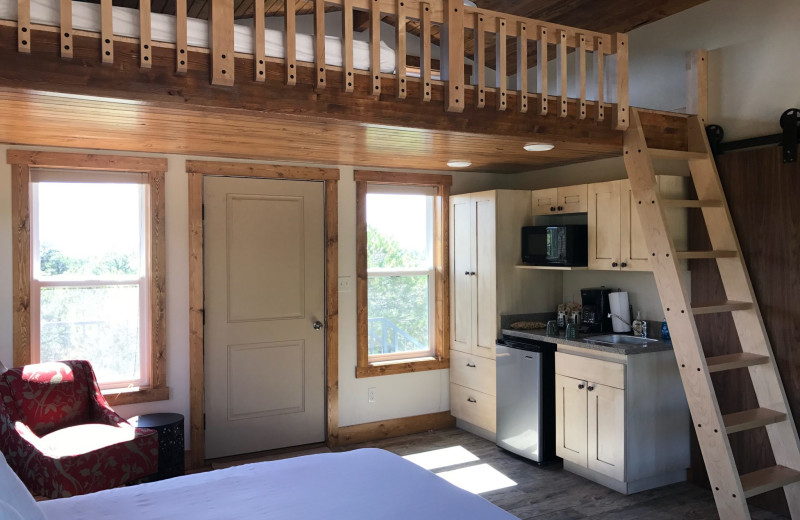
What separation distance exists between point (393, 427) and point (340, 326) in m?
0.96

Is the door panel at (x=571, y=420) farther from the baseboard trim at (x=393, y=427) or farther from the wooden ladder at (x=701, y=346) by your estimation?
the baseboard trim at (x=393, y=427)

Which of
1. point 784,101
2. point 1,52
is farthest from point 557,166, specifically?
point 1,52

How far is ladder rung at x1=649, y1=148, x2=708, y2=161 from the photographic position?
3.22 m

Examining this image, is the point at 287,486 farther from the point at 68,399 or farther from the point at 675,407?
the point at 675,407

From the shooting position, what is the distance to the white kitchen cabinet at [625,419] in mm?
3604

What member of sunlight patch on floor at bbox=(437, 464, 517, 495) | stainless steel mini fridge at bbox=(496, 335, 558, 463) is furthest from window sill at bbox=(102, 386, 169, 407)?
stainless steel mini fridge at bbox=(496, 335, 558, 463)

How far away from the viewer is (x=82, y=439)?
328 centimetres

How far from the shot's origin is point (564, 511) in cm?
343

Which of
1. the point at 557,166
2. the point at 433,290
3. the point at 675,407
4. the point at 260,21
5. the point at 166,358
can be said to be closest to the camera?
the point at 260,21

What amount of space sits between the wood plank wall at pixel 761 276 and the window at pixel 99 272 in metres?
3.58

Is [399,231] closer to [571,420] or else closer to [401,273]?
[401,273]

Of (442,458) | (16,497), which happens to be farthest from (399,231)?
(16,497)

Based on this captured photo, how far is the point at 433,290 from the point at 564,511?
2.19 metres

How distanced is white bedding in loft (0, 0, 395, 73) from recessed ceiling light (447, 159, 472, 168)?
6.15 ft
